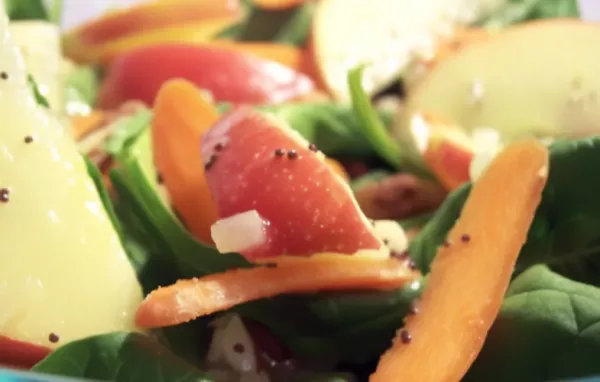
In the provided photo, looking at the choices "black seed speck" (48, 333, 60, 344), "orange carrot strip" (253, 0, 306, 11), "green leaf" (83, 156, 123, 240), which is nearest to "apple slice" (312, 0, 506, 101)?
"orange carrot strip" (253, 0, 306, 11)

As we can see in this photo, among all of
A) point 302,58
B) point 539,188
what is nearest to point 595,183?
point 539,188

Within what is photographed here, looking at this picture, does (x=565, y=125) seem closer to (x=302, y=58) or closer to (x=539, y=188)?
(x=539, y=188)

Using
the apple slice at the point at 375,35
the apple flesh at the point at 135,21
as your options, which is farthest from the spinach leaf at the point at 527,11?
the apple flesh at the point at 135,21

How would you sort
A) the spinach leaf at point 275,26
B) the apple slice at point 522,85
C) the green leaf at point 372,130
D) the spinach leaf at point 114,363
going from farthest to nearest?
the spinach leaf at point 275,26
the apple slice at point 522,85
the green leaf at point 372,130
the spinach leaf at point 114,363

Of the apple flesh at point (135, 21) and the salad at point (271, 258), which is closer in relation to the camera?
the salad at point (271, 258)

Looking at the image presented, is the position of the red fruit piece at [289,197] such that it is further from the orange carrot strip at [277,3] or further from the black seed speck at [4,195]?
the orange carrot strip at [277,3]

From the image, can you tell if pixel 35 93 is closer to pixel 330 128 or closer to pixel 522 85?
pixel 330 128
